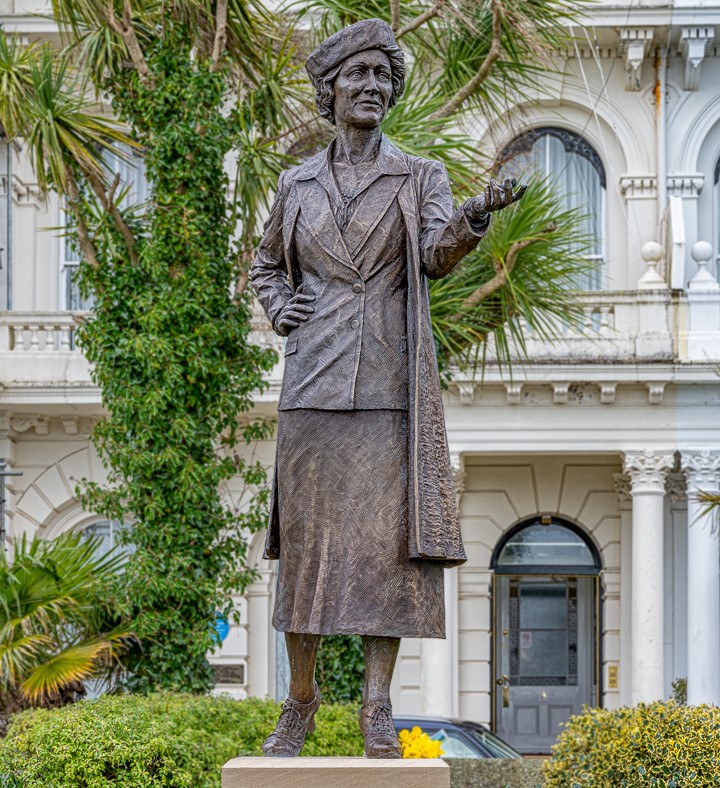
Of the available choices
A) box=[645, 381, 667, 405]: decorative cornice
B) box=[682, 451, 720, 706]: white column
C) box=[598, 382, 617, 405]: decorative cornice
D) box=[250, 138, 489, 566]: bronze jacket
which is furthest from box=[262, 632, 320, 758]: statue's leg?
box=[645, 381, 667, 405]: decorative cornice

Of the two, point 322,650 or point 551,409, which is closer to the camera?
point 322,650

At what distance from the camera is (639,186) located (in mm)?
21328

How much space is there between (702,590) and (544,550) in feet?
12.3

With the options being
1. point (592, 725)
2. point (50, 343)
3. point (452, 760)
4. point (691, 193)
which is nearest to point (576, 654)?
point (691, 193)

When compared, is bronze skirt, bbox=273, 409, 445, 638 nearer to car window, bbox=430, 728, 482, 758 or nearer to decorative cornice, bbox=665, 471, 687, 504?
car window, bbox=430, 728, 482, 758

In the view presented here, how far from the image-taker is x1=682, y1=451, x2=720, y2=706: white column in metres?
19.0

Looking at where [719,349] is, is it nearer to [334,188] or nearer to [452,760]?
[452,760]

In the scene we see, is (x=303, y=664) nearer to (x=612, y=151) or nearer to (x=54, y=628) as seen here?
(x=54, y=628)

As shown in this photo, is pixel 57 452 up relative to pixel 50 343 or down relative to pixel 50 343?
down

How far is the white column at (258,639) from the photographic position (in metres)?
21.6

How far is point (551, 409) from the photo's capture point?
65.1 feet

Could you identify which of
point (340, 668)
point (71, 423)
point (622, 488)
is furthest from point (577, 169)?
point (340, 668)

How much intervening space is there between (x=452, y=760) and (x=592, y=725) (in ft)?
10.3

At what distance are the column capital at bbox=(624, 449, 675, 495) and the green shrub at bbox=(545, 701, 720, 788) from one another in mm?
10642
